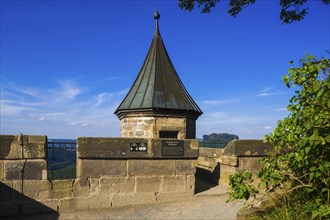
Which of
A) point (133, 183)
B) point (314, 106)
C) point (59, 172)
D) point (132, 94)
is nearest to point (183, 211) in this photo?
point (133, 183)

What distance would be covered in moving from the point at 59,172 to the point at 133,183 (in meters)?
1.73

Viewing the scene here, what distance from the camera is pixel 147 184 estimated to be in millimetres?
6324

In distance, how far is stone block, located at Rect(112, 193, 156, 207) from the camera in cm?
611

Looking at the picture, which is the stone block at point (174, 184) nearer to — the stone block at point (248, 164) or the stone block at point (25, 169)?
the stone block at point (248, 164)

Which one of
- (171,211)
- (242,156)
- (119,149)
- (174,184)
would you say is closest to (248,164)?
(242,156)

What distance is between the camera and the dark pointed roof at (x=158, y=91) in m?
10.9

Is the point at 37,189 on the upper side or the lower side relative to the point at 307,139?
lower

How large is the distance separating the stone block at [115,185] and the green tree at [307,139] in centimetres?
322

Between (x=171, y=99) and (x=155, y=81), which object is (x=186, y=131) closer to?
(x=171, y=99)

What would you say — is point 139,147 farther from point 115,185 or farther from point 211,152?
point 211,152

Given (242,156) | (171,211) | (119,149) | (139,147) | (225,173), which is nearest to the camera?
(171,211)

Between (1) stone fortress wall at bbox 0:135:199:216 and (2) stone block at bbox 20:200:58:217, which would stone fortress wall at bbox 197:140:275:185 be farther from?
(2) stone block at bbox 20:200:58:217

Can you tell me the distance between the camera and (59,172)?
668cm

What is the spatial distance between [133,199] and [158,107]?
4849 mm
